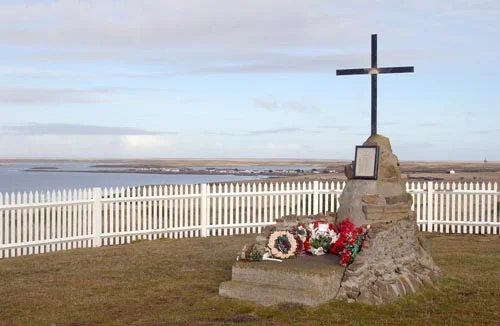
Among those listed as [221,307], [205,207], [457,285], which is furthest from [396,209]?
[205,207]

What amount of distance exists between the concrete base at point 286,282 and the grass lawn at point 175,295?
0.14 m

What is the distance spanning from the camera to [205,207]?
16.7m

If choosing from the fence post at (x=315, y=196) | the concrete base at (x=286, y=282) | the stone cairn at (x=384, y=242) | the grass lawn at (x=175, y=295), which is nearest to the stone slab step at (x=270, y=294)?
the concrete base at (x=286, y=282)

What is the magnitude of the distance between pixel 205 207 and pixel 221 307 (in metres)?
8.09

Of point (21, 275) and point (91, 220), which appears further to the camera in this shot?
point (91, 220)

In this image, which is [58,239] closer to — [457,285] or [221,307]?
[221,307]

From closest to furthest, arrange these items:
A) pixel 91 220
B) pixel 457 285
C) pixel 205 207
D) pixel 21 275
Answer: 1. pixel 457 285
2. pixel 21 275
3. pixel 91 220
4. pixel 205 207

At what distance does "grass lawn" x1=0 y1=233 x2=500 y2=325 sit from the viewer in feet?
26.7

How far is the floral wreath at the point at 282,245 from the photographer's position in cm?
959

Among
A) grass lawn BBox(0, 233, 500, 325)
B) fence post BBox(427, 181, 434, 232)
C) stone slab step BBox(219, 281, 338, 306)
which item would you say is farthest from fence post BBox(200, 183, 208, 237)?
stone slab step BBox(219, 281, 338, 306)

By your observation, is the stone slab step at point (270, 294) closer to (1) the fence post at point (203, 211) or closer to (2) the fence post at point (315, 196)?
(1) the fence post at point (203, 211)

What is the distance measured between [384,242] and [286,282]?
1607 millimetres

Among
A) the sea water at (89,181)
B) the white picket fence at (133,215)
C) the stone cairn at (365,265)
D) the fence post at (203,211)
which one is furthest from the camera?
the sea water at (89,181)

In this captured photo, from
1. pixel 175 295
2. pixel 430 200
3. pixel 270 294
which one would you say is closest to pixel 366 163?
pixel 270 294
